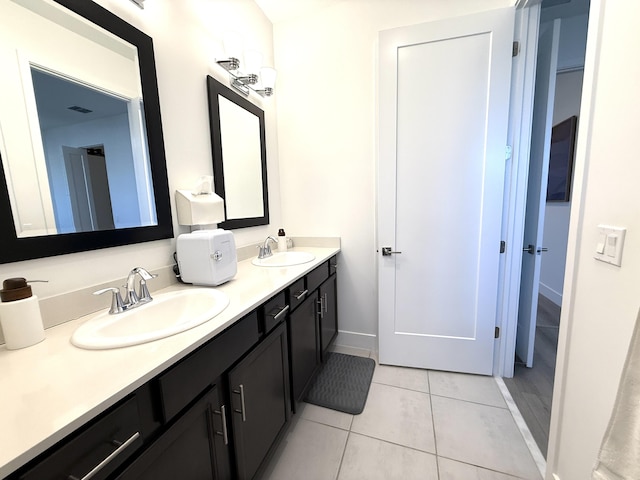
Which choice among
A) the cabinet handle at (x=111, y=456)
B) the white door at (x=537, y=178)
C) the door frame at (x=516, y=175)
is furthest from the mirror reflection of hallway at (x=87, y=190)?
the white door at (x=537, y=178)

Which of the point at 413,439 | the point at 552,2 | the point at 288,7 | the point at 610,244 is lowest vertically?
the point at 413,439

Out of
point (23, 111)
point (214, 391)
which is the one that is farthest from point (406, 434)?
point (23, 111)

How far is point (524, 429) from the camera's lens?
1427 mm

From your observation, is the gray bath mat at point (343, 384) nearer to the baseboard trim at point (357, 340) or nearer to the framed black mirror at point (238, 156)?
the baseboard trim at point (357, 340)

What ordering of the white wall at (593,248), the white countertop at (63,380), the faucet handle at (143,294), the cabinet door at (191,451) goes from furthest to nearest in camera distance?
the faucet handle at (143,294) → the white wall at (593,248) → the cabinet door at (191,451) → the white countertop at (63,380)

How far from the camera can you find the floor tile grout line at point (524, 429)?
4.06ft

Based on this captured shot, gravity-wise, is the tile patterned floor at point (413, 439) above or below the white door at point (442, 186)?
below

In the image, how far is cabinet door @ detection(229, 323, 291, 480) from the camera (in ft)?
3.06

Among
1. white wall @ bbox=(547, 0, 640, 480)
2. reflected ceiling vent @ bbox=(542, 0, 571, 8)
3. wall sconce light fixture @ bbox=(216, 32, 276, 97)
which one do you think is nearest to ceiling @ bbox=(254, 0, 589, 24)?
reflected ceiling vent @ bbox=(542, 0, 571, 8)

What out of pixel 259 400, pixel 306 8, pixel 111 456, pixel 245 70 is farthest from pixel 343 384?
pixel 306 8

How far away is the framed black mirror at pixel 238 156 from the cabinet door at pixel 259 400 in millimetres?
837

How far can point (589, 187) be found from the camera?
2.93 feet

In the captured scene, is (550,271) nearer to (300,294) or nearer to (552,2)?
(552,2)

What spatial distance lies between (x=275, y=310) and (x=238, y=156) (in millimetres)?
1089
